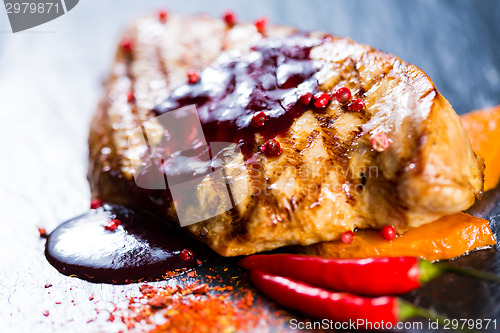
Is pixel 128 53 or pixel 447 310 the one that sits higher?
pixel 128 53

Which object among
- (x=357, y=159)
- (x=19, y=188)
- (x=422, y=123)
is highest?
(x=422, y=123)

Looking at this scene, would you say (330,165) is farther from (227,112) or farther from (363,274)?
(227,112)

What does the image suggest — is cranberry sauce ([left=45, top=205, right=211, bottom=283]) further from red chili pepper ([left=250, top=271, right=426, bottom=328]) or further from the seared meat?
red chili pepper ([left=250, top=271, right=426, bottom=328])

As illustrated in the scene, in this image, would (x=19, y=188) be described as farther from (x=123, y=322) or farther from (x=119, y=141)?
(x=123, y=322)

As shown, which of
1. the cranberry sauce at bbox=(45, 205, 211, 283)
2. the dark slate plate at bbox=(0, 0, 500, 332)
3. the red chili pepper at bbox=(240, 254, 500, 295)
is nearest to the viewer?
the red chili pepper at bbox=(240, 254, 500, 295)

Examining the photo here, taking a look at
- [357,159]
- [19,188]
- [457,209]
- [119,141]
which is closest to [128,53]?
[119,141]

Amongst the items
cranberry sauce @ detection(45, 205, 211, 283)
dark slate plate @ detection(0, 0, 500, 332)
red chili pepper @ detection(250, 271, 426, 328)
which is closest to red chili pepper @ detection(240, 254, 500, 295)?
red chili pepper @ detection(250, 271, 426, 328)

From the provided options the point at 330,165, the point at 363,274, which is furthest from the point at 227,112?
the point at 363,274
